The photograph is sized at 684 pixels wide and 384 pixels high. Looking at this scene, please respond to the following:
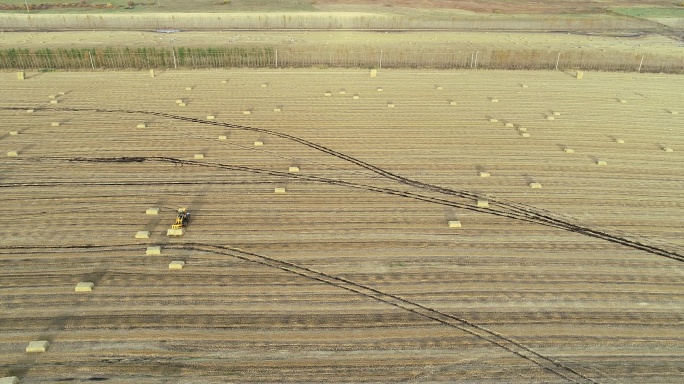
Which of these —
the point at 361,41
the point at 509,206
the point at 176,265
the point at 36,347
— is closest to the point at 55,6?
the point at 361,41

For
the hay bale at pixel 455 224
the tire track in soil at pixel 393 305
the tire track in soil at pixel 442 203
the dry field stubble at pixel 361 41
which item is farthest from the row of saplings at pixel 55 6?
the hay bale at pixel 455 224

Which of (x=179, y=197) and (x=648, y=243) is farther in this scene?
(x=179, y=197)

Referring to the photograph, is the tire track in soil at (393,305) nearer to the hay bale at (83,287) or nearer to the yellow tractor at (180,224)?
the yellow tractor at (180,224)

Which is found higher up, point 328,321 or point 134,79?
point 134,79

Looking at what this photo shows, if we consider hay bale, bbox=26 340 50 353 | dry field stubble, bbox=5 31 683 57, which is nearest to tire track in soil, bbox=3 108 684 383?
hay bale, bbox=26 340 50 353

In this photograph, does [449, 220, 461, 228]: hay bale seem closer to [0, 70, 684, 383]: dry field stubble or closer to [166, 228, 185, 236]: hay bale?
[0, 70, 684, 383]: dry field stubble

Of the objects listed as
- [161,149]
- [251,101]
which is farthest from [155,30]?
[161,149]

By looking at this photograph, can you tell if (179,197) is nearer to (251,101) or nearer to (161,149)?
(161,149)
